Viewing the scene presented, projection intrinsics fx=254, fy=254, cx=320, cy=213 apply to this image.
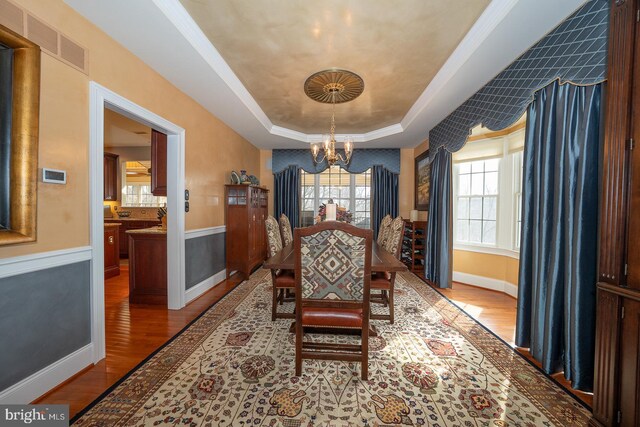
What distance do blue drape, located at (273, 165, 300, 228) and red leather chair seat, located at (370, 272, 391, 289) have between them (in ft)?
11.2

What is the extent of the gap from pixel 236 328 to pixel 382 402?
1527 mm

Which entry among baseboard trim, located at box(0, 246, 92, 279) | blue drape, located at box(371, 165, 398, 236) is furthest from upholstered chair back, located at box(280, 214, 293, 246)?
blue drape, located at box(371, 165, 398, 236)

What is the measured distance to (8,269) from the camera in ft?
4.72

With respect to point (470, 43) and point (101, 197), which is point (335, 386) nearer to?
point (101, 197)

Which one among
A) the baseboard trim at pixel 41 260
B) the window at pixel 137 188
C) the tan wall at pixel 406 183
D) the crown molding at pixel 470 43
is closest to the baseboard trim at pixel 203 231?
the baseboard trim at pixel 41 260

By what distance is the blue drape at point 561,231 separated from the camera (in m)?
1.66

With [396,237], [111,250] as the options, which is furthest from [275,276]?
[111,250]

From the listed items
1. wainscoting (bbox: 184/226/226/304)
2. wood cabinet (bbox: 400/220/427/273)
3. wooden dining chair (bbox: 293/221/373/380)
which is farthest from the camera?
wood cabinet (bbox: 400/220/427/273)

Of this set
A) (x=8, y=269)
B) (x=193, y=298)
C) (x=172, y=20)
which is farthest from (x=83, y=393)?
(x=172, y=20)

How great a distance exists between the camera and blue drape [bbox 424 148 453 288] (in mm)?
3770

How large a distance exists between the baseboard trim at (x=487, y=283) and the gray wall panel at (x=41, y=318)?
15.4 ft

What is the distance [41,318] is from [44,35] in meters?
1.78

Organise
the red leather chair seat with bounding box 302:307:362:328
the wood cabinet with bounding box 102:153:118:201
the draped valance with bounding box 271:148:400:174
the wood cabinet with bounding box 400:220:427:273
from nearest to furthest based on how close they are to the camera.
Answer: the red leather chair seat with bounding box 302:307:362:328, the wood cabinet with bounding box 400:220:427:273, the wood cabinet with bounding box 102:153:118:201, the draped valance with bounding box 271:148:400:174

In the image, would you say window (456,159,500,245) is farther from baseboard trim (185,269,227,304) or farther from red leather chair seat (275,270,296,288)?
baseboard trim (185,269,227,304)
